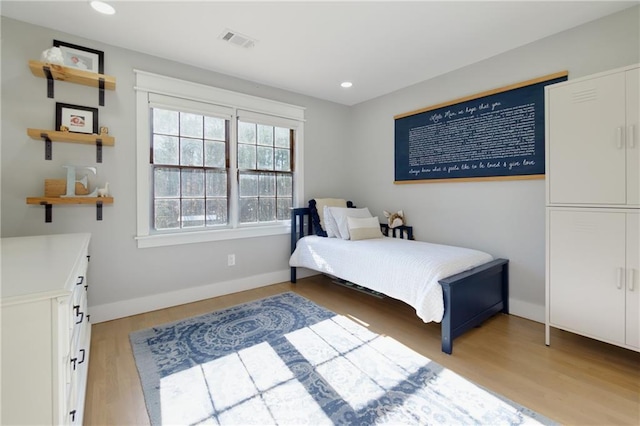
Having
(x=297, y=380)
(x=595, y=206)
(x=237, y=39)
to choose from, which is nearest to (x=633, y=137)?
(x=595, y=206)

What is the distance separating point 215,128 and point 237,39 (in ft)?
3.39

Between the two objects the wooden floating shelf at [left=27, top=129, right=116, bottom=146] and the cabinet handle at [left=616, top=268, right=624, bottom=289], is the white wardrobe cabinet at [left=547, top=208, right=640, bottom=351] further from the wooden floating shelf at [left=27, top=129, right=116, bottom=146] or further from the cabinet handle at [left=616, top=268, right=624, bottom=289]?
the wooden floating shelf at [left=27, top=129, right=116, bottom=146]

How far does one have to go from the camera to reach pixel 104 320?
2.61 meters

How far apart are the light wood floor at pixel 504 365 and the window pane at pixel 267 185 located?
149 cm

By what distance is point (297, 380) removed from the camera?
1.80 meters

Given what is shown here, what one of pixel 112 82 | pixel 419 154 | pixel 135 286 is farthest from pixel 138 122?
pixel 419 154

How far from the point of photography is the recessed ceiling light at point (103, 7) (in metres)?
2.04

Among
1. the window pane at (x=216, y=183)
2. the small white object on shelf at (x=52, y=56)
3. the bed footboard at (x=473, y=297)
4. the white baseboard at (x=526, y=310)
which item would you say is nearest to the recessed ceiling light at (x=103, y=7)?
the small white object on shelf at (x=52, y=56)

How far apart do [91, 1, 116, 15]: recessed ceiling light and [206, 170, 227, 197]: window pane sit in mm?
1525

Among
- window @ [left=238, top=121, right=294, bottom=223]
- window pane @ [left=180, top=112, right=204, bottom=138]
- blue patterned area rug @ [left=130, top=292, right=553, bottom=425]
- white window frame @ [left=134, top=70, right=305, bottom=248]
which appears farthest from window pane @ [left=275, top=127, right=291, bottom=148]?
blue patterned area rug @ [left=130, top=292, right=553, bottom=425]

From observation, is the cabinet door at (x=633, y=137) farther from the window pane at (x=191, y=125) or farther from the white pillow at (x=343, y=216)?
the window pane at (x=191, y=125)

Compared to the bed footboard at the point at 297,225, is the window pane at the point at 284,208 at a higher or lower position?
higher

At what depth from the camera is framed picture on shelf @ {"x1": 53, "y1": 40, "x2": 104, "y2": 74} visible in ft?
7.86

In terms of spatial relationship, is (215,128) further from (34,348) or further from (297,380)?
(34,348)
